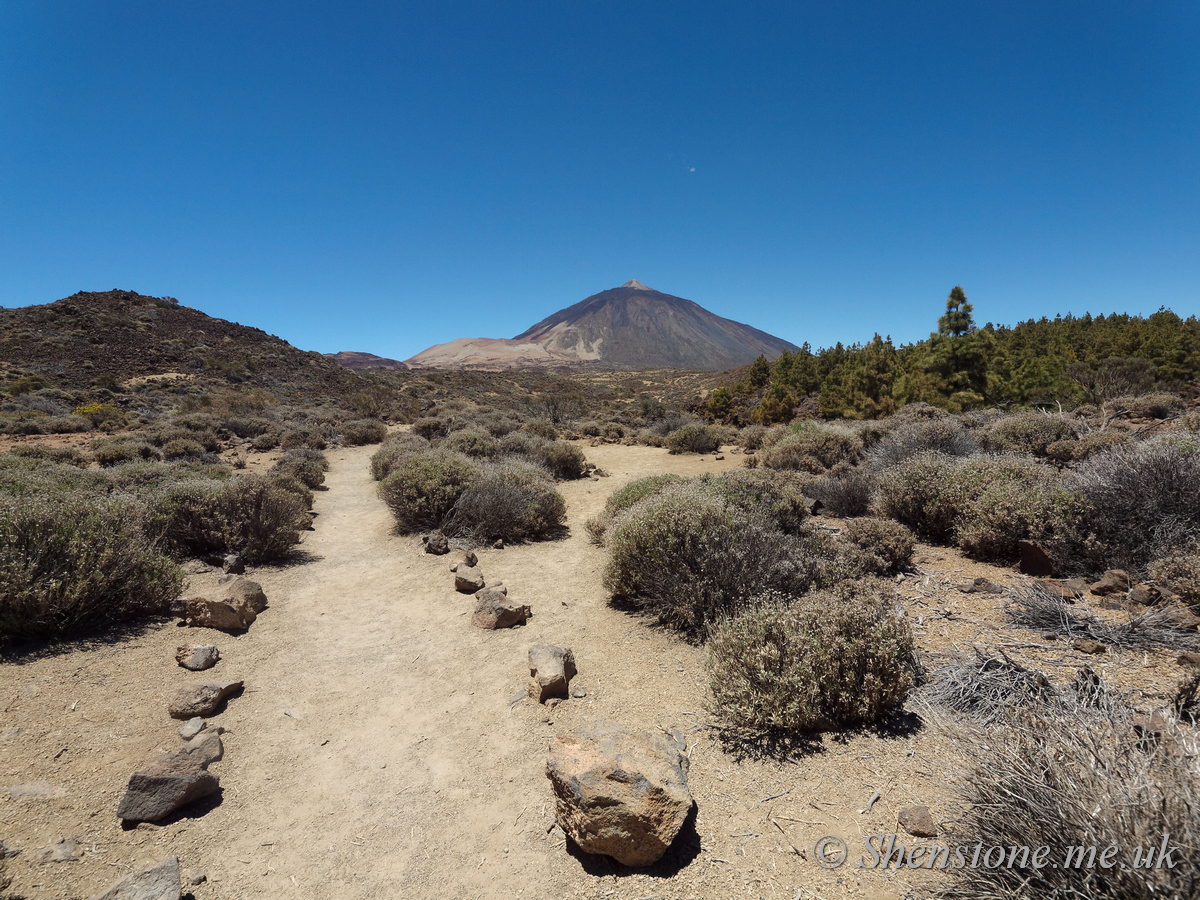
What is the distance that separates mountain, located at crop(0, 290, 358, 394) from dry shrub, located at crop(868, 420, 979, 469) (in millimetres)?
36359

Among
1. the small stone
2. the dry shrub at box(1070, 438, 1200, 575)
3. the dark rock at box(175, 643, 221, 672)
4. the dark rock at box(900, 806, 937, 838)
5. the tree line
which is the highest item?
the tree line

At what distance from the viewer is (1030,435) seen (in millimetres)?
9078

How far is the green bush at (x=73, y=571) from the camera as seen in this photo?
370cm

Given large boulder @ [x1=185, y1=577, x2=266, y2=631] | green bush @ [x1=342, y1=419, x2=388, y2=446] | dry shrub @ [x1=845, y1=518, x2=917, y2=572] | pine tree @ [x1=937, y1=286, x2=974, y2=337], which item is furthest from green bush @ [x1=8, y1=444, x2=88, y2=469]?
pine tree @ [x1=937, y1=286, x2=974, y2=337]

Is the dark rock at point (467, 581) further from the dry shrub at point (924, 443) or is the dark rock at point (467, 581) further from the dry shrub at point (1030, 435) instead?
the dry shrub at point (1030, 435)

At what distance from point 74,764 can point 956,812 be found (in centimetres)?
475

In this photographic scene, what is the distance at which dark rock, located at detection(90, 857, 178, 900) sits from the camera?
201 centimetres

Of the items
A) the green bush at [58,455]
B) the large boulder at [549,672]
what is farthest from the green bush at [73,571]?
the green bush at [58,455]

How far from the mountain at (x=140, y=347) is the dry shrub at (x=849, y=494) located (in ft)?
117

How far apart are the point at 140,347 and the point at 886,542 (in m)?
45.5

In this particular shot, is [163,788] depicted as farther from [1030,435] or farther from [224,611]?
[1030,435]

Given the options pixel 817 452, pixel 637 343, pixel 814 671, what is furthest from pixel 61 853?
pixel 637 343

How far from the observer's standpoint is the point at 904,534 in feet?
17.3

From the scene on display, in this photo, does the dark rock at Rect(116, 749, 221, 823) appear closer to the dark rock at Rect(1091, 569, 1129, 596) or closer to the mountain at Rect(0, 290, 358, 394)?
the dark rock at Rect(1091, 569, 1129, 596)
